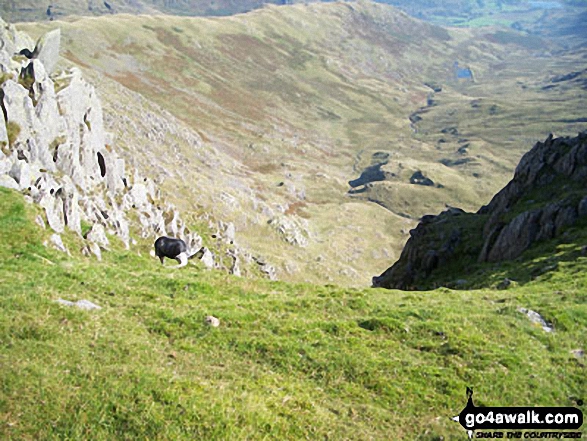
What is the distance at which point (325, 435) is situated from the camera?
11.5 meters

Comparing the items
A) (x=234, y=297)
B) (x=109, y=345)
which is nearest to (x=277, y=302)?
(x=234, y=297)

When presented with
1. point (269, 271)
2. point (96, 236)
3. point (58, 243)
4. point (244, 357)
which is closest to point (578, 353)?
point (244, 357)

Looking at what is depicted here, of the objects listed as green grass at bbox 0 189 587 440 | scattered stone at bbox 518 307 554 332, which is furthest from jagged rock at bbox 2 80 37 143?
scattered stone at bbox 518 307 554 332

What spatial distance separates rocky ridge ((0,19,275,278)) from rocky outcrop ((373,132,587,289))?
2736 centimetres

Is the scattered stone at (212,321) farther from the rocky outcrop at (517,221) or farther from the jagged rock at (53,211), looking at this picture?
the rocky outcrop at (517,221)

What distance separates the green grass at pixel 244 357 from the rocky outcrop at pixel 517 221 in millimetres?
21065

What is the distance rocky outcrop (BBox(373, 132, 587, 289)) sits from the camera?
42.4 meters

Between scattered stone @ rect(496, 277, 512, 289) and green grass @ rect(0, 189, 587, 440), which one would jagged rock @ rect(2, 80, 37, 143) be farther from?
scattered stone @ rect(496, 277, 512, 289)

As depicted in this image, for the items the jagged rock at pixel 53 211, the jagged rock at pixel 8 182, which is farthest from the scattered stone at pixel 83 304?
the jagged rock at pixel 8 182

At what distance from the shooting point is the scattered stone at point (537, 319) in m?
19.9

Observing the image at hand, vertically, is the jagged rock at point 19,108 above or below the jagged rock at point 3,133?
above

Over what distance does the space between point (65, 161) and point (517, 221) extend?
4684 cm

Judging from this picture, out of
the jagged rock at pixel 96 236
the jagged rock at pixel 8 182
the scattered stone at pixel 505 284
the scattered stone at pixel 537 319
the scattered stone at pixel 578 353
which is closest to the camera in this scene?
the scattered stone at pixel 578 353

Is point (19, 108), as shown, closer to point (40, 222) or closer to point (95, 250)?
point (40, 222)
